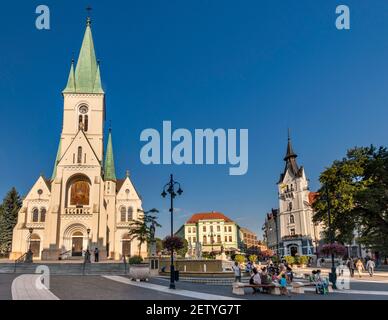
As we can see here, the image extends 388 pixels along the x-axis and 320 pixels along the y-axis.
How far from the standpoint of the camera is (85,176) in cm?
5522

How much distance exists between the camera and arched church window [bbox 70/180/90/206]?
54.4m

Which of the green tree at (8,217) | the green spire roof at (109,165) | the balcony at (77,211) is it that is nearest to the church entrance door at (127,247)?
the balcony at (77,211)

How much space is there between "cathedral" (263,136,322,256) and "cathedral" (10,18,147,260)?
108 ft

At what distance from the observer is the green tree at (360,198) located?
35438 mm

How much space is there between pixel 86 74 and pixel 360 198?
4961 centimetres

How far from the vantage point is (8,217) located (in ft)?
222

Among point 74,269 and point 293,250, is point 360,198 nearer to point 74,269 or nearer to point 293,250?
point 74,269

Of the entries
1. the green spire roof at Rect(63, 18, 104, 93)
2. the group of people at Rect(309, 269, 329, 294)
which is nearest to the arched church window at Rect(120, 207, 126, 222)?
the green spire roof at Rect(63, 18, 104, 93)

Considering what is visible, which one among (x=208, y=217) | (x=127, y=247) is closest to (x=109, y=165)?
(x=127, y=247)

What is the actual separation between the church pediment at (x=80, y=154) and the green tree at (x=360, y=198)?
3381 centimetres
